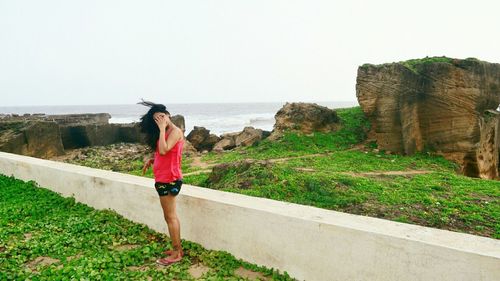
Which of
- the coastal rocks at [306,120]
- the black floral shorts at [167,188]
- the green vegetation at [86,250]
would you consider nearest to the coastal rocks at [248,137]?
the coastal rocks at [306,120]

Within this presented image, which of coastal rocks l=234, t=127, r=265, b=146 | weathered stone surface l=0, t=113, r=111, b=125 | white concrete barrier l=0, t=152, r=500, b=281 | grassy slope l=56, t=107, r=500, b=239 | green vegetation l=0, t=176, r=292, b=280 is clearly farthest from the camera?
weathered stone surface l=0, t=113, r=111, b=125

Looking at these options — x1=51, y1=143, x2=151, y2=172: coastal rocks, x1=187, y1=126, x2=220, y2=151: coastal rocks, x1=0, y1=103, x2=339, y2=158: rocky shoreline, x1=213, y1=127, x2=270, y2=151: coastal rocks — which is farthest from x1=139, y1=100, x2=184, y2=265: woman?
x1=187, y1=126, x2=220, y2=151: coastal rocks

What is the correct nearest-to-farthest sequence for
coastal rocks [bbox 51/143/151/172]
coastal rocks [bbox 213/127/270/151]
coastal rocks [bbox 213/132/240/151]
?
coastal rocks [bbox 51/143/151/172] < coastal rocks [bbox 213/127/270/151] < coastal rocks [bbox 213/132/240/151]

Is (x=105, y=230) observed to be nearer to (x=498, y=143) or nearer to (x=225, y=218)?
(x=225, y=218)

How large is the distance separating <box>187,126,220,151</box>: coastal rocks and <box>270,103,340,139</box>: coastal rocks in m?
5.79

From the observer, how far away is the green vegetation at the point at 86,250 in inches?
165

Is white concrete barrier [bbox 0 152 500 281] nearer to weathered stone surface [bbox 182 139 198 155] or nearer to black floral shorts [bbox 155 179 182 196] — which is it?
black floral shorts [bbox 155 179 182 196]

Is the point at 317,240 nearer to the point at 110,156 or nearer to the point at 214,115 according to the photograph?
the point at 110,156

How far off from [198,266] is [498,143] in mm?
17192

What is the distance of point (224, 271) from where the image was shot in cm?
419

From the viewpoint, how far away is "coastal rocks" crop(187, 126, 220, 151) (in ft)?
76.0

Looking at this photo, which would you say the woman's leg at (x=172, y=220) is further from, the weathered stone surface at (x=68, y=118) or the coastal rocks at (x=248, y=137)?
the weathered stone surface at (x=68, y=118)

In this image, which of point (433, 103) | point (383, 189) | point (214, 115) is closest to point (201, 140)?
point (433, 103)

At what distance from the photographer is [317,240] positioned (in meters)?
3.83
